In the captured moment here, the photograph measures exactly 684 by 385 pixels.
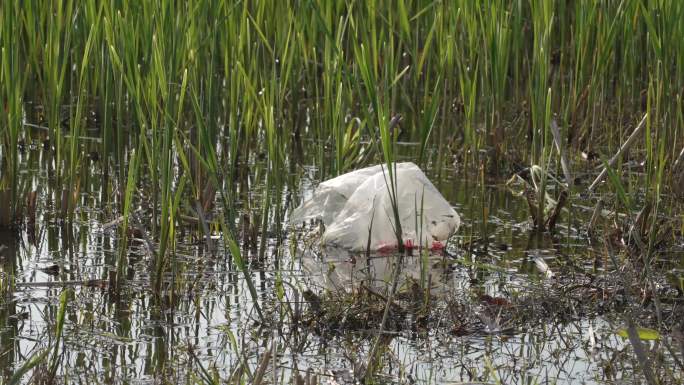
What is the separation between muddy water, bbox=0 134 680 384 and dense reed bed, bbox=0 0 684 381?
0.22ft

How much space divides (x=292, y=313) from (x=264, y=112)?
1.05m

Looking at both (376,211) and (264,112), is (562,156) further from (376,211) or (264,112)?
(264,112)

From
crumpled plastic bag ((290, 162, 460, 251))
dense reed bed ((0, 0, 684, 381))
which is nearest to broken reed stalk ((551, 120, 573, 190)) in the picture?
dense reed bed ((0, 0, 684, 381))

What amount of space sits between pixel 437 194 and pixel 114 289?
1.10 meters

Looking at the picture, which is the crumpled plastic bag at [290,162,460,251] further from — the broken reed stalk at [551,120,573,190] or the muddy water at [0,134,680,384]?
the broken reed stalk at [551,120,573,190]

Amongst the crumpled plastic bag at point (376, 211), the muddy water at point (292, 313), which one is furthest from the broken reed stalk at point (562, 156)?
the crumpled plastic bag at point (376, 211)

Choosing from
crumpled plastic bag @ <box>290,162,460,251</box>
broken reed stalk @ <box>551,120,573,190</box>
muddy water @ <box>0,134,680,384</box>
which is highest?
broken reed stalk @ <box>551,120,573,190</box>

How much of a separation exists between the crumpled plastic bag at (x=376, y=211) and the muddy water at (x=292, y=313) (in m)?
0.07

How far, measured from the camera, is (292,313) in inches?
102

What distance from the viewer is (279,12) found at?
12.8 ft

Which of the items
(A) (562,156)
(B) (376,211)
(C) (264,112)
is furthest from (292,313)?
(A) (562,156)

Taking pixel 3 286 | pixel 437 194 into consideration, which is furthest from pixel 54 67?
pixel 437 194

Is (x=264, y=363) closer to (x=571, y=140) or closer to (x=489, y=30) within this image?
(x=489, y=30)

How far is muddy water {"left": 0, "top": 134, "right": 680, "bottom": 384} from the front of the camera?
2406 millimetres
